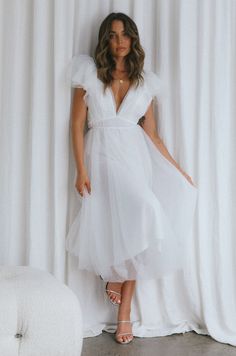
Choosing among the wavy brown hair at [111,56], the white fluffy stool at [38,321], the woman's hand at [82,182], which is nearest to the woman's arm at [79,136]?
the woman's hand at [82,182]

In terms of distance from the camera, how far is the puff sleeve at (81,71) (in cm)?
256

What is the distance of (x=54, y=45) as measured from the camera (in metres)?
2.61

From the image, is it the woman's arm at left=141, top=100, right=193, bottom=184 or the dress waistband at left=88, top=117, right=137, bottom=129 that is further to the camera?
the woman's arm at left=141, top=100, right=193, bottom=184

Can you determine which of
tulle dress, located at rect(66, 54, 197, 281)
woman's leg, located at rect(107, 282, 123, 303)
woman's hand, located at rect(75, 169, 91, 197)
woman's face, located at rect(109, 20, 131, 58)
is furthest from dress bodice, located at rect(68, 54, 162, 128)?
woman's leg, located at rect(107, 282, 123, 303)

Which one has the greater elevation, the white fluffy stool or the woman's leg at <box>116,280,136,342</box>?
the white fluffy stool

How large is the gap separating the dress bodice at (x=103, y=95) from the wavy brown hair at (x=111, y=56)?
3 centimetres

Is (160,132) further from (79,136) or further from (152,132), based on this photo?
(79,136)

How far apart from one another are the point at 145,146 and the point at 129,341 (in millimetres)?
996

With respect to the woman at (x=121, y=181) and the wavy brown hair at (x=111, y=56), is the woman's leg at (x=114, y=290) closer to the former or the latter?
the woman at (x=121, y=181)

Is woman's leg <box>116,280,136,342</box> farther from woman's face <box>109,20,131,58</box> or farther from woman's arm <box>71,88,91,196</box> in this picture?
woman's face <box>109,20,131,58</box>

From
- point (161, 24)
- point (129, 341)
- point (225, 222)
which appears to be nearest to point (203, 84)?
point (161, 24)

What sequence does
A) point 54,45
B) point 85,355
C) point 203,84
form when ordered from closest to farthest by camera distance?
point 85,355 → point 54,45 → point 203,84

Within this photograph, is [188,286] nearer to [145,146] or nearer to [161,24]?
[145,146]

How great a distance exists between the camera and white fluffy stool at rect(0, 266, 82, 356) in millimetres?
1857
